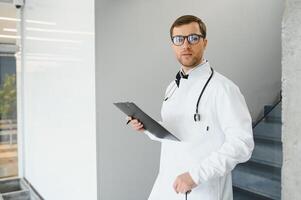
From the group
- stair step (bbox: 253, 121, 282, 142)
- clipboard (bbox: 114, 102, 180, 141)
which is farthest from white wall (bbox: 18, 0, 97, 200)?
stair step (bbox: 253, 121, 282, 142)

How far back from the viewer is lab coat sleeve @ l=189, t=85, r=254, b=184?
1.35 metres

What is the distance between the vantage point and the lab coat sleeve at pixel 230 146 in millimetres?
1347

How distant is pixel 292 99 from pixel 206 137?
42 cm

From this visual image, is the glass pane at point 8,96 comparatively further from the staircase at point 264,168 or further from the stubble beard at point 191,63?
the stubble beard at point 191,63

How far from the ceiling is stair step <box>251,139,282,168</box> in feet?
11.0

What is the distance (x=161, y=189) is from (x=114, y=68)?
1121mm

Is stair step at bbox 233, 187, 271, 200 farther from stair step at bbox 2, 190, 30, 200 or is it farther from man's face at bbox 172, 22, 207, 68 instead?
stair step at bbox 2, 190, 30, 200

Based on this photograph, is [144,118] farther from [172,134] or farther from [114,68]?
[114,68]

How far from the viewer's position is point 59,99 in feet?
10.2

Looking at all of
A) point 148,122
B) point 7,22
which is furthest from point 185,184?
point 7,22

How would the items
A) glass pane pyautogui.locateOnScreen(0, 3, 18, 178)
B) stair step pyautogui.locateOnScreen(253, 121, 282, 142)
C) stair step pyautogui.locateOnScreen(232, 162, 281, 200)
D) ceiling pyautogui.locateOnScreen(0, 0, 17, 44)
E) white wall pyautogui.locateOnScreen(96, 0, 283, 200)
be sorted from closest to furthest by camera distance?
white wall pyautogui.locateOnScreen(96, 0, 283, 200) < stair step pyautogui.locateOnScreen(232, 162, 281, 200) < stair step pyautogui.locateOnScreen(253, 121, 282, 142) < ceiling pyautogui.locateOnScreen(0, 0, 17, 44) < glass pane pyautogui.locateOnScreen(0, 3, 18, 178)

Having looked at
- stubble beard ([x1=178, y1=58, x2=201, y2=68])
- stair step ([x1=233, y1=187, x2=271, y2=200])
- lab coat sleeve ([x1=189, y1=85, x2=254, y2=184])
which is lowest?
stair step ([x1=233, y1=187, x2=271, y2=200])

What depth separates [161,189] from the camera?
1661mm

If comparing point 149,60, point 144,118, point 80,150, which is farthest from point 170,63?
point 144,118
